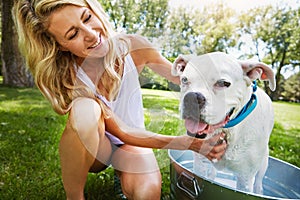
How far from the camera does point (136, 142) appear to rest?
1.51 meters

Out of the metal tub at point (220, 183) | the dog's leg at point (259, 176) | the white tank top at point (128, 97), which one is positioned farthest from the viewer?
the dog's leg at point (259, 176)

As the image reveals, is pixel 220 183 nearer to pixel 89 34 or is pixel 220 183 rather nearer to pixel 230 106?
pixel 230 106

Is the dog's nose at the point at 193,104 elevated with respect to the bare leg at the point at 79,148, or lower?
elevated

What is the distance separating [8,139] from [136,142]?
178 cm

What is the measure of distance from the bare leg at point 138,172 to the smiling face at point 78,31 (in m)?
0.54

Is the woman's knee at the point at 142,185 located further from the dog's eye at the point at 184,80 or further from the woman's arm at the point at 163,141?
the dog's eye at the point at 184,80

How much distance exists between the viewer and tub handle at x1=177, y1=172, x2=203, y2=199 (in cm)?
134

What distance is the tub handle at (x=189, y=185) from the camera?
52.8 inches

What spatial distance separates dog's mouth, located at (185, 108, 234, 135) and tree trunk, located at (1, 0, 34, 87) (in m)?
6.65

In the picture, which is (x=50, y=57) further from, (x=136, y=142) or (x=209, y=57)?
(x=209, y=57)

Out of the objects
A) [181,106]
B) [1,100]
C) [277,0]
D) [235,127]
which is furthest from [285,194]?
[277,0]

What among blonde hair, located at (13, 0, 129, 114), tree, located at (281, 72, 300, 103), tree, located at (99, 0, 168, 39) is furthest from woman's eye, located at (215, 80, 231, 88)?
tree, located at (281, 72, 300, 103)

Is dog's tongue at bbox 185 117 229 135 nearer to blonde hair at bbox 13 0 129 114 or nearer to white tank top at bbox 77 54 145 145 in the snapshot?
white tank top at bbox 77 54 145 145

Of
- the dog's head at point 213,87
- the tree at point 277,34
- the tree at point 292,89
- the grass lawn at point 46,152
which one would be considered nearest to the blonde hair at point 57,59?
the grass lawn at point 46,152
